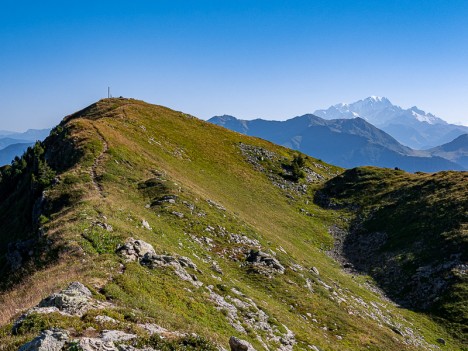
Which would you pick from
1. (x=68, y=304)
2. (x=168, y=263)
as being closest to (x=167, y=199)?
(x=168, y=263)

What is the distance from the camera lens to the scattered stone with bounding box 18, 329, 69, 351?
10.9 m

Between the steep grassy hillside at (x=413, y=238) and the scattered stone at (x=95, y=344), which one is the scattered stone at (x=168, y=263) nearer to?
the scattered stone at (x=95, y=344)

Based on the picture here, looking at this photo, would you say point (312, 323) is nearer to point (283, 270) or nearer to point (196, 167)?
point (283, 270)

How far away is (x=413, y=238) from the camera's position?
51.8m

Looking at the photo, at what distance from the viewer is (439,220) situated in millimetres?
52656

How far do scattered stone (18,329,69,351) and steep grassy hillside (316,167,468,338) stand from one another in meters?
40.3

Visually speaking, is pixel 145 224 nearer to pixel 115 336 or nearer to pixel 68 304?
pixel 68 304

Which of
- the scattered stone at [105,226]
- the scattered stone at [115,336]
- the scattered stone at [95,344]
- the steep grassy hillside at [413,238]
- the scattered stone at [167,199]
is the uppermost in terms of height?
the scattered stone at [167,199]

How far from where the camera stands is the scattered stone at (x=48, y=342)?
1092cm

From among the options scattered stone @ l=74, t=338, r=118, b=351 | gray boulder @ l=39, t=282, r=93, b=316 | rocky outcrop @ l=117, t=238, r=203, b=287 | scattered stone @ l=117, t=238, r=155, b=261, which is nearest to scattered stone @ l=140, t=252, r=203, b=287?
rocky outcrop @ l=117, t=238, r=203, b=287

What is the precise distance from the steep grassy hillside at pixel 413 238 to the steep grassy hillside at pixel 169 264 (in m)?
3.27

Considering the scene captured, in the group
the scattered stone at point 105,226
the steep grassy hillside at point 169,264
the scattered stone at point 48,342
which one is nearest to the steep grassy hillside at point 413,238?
the steep grassy hillside at point 169,264

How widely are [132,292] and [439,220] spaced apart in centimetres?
5082

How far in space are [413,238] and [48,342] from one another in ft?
173
